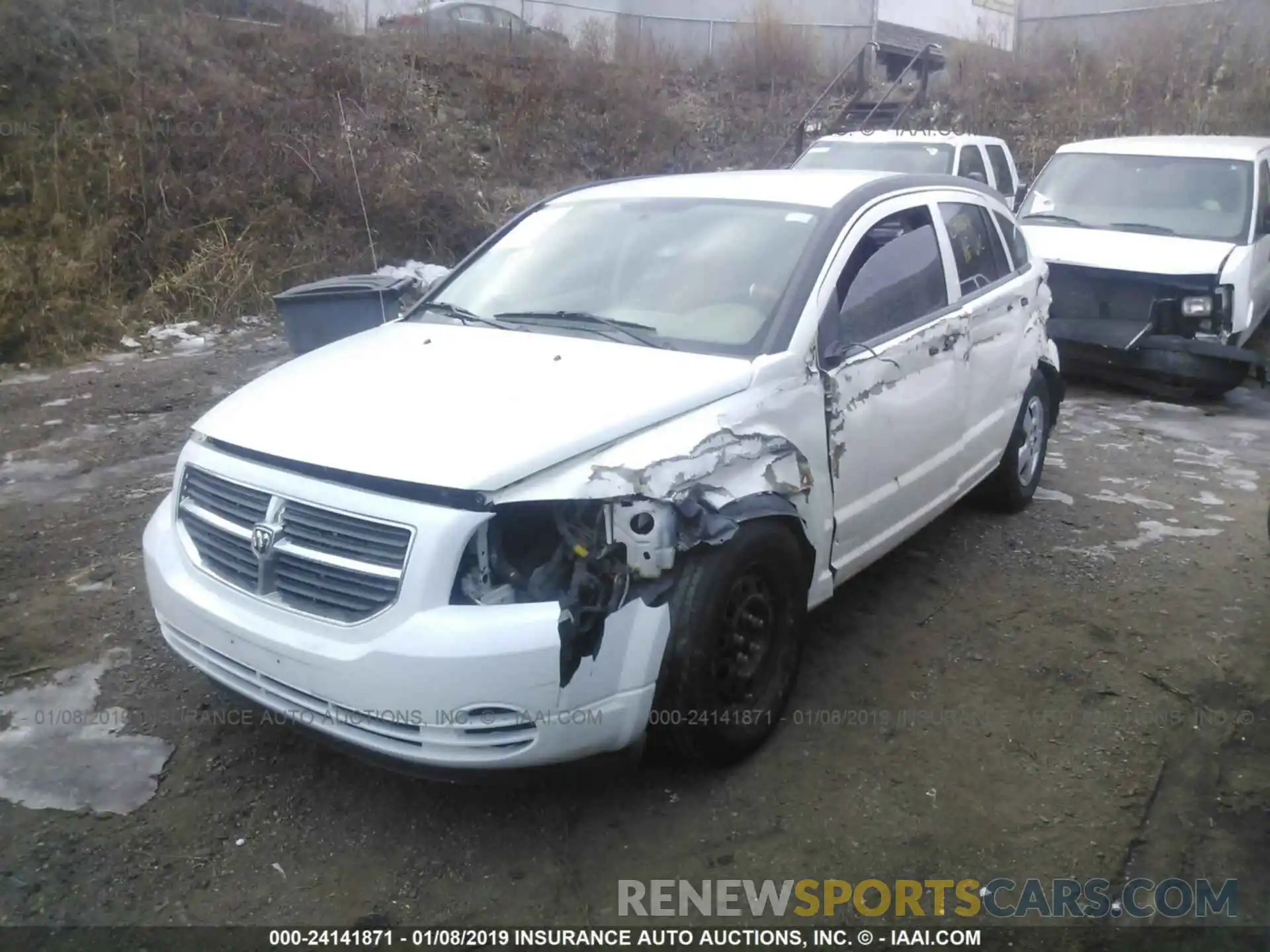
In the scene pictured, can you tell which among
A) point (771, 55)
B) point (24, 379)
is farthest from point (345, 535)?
point (771, 55)

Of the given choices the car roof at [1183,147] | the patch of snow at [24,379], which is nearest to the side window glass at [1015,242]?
the car roof at [1183,147]

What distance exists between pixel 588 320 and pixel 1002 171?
341 inches

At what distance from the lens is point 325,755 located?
137 inches

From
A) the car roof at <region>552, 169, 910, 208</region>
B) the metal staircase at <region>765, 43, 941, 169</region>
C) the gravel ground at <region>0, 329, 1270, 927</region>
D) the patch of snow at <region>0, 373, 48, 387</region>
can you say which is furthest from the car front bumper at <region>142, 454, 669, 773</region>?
the metal staircase at <region>765, 43, 941, 169</region>

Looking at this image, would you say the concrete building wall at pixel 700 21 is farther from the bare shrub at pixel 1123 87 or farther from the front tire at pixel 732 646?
the front tire at pixel 732 646

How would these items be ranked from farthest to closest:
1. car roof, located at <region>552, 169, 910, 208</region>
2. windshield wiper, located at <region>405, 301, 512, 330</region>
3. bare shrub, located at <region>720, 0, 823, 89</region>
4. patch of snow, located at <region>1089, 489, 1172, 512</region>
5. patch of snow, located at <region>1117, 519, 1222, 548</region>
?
bare shrub, located at <region>720, 0, 823, 89</region>
patch of snow, located at <region>1089, 489, 1172, 512</region>
patch of snow, located at <region>1117, 519, 1222, 548</region>
car roof, located at <region>552, 169, 910, 208</region>
windshield wiper, located at <region>405, 301, 512, 330</region>

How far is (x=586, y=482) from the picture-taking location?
113 inches

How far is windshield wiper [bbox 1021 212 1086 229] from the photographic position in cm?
881

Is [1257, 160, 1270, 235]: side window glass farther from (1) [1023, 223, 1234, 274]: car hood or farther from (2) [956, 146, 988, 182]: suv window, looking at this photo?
(2) [956, 146, 988, 182]: suv window

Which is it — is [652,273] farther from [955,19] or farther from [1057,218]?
[955,19]

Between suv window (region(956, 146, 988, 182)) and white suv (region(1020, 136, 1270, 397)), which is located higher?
suv window (region(956, 146, 988, 182))

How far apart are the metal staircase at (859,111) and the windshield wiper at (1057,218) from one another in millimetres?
8449

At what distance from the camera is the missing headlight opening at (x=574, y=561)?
280 centimetres

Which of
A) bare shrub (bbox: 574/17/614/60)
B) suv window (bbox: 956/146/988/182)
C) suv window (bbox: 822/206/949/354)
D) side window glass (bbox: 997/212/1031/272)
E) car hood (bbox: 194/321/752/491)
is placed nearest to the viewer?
car hood (bbox: 194/321/752/491)
